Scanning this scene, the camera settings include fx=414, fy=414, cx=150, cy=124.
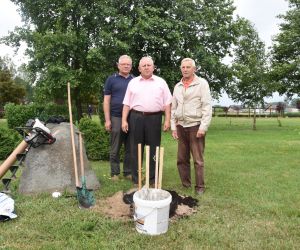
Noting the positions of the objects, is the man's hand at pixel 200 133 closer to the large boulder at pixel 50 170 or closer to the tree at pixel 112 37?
the large boulder at pixel 50 170

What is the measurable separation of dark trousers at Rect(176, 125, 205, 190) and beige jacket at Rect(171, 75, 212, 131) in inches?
6.1

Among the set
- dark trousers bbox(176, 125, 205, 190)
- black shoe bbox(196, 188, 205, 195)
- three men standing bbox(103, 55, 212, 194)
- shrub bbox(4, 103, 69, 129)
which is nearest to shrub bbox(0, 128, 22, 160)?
three men standing bbox(103, 55, 212, 194)

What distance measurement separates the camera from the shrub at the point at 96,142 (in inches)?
420

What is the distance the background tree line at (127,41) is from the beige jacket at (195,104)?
43.8 ft

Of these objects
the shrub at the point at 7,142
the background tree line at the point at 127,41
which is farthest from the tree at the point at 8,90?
the shrub at the point at 7,142

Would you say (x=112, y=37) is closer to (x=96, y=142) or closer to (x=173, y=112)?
(x=96, y=142)

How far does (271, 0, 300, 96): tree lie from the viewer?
26.1m

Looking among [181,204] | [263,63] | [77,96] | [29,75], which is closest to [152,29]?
[77,96]

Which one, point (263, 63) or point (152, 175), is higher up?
point (263, 63)

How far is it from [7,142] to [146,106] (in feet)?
19.0

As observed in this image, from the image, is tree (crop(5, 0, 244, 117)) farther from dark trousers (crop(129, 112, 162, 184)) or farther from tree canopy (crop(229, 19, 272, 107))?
dark trousers (crop(129, 112, 162, 184))

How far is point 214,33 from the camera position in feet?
75.0

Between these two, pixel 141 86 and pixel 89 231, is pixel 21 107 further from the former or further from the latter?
pixel 89 231

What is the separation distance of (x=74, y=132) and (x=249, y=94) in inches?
815
